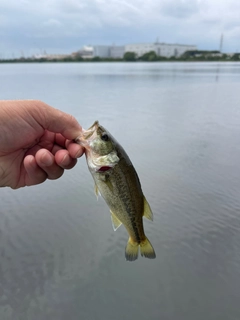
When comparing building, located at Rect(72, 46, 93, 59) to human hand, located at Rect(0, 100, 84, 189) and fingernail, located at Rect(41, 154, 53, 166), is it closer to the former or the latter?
human hand, located at Rect(0, 100, 84, 189)

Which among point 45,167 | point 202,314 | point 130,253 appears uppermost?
point 45,167

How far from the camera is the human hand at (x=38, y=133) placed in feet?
10.3

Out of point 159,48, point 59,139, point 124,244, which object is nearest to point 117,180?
point 59,139

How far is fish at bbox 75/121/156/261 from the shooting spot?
2855 millimetres

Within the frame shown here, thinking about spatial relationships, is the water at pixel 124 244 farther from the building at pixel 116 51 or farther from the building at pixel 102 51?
the building at pixel 116 51

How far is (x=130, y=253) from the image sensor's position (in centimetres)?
309

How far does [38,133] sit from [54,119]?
0.35 m

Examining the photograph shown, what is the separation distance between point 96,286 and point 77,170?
4.19m

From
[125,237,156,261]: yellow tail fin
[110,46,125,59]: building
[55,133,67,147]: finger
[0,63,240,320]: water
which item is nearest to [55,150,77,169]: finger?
[55,133,67,147]: finger

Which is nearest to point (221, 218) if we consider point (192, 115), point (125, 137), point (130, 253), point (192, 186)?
point (192, 186)

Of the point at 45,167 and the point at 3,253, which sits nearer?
the point at 45,167

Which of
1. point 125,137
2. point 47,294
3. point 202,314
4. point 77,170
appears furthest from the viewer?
point 125,137

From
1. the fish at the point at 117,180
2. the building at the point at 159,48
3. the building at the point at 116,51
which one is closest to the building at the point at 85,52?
the building at the point at 116,51

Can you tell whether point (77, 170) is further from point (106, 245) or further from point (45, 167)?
point (45, 167)
